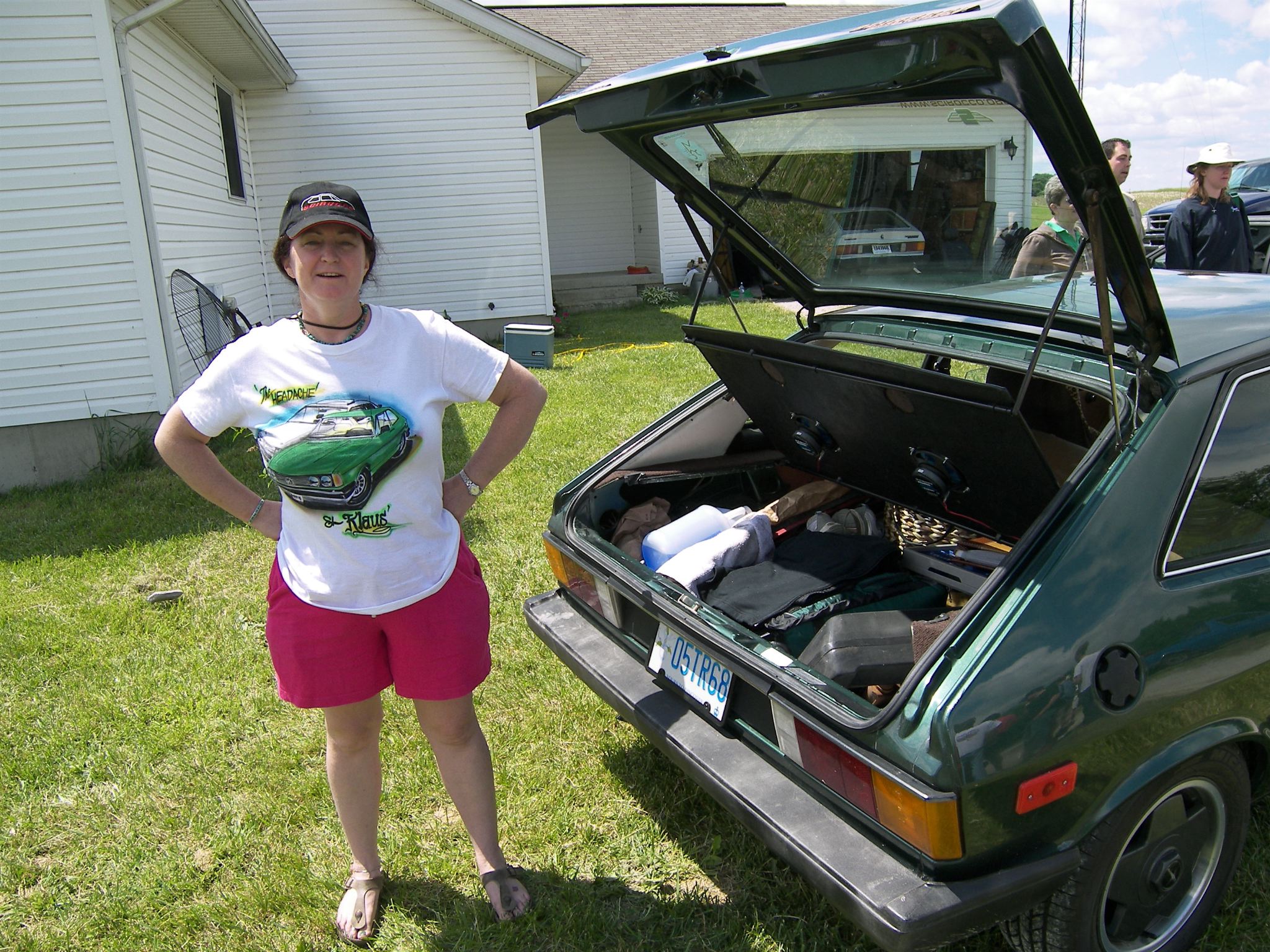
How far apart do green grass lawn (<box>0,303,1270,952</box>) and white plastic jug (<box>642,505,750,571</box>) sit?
28.5 inches

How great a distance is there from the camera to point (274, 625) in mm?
2246

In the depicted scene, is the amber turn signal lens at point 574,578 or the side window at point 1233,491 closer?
the side window at point 1233,491

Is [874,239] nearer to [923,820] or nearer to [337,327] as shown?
[337,327]

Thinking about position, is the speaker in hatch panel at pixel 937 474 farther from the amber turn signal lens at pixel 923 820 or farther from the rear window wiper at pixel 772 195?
the amber turn signal lens at pixel 923 820

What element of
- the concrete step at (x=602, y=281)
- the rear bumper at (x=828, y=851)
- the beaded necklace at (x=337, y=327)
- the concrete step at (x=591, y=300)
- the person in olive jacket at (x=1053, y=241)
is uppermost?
the person in olive jacket at (x=1053, y=241)

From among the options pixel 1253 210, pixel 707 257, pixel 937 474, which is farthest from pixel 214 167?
pixel 1253 210

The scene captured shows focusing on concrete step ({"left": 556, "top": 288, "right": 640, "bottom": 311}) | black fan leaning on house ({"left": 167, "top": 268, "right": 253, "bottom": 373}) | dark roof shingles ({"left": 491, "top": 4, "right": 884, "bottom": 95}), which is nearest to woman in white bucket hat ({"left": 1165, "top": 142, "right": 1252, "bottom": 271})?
black fan leaning on house ({"left": 167, "top": 268, "right": 253, "bottom": 373})

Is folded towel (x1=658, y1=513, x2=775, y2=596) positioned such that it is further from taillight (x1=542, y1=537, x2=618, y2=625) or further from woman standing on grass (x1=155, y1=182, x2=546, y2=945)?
woman standing on grass (x1=155, y1=182, x2=546, y2=945)

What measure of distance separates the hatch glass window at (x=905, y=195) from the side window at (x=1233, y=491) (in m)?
0.36

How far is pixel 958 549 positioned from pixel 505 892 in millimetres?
1679

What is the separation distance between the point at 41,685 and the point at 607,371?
651 cm

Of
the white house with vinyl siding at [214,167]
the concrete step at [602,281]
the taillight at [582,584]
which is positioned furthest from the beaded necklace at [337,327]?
the concrete step at [602,281]

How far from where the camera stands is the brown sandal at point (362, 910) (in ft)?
8.13

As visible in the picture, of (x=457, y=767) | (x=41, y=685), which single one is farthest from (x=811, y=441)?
(x=41, y=685)
